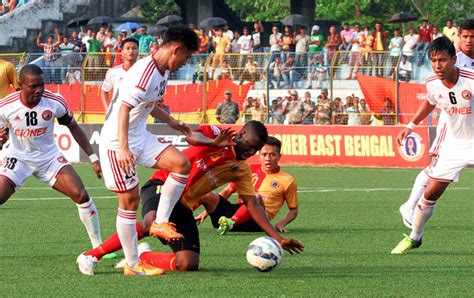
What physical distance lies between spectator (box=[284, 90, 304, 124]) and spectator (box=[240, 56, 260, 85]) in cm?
134

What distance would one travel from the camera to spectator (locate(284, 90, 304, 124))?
94.5 ft

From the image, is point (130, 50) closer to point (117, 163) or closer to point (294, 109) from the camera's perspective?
point (117, 163)

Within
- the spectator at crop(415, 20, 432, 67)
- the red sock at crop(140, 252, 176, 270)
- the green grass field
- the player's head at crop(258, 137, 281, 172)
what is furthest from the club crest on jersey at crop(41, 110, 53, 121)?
the spectator at crop(415, 20, 432, 67)

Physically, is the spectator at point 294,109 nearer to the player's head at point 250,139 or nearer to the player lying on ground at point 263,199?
the player lying on ground at point 263,199

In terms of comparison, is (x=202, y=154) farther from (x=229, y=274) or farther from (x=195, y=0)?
(x=195, y=0)

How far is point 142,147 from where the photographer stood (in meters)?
9.55

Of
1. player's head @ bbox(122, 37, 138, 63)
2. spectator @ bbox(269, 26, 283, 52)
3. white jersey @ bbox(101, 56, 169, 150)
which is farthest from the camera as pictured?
spectator @ bbox(269, 26, 283, 52)

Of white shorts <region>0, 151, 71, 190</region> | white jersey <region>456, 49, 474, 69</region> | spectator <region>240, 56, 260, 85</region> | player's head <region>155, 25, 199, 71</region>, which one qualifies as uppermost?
player's head <region>155, 25, 199, 71</region>

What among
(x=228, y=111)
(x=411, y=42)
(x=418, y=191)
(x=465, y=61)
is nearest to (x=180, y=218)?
(x=418, y=191)

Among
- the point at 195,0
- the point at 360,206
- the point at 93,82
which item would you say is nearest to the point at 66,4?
the point at 195,0

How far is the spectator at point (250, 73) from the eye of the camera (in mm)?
29859

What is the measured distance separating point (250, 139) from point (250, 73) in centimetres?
2017

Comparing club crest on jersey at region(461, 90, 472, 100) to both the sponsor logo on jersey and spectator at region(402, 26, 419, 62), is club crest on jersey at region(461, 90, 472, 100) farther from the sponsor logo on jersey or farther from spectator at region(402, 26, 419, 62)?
spectator at region(402, 26, 419, 62)

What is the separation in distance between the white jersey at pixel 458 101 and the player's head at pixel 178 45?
300 cm
